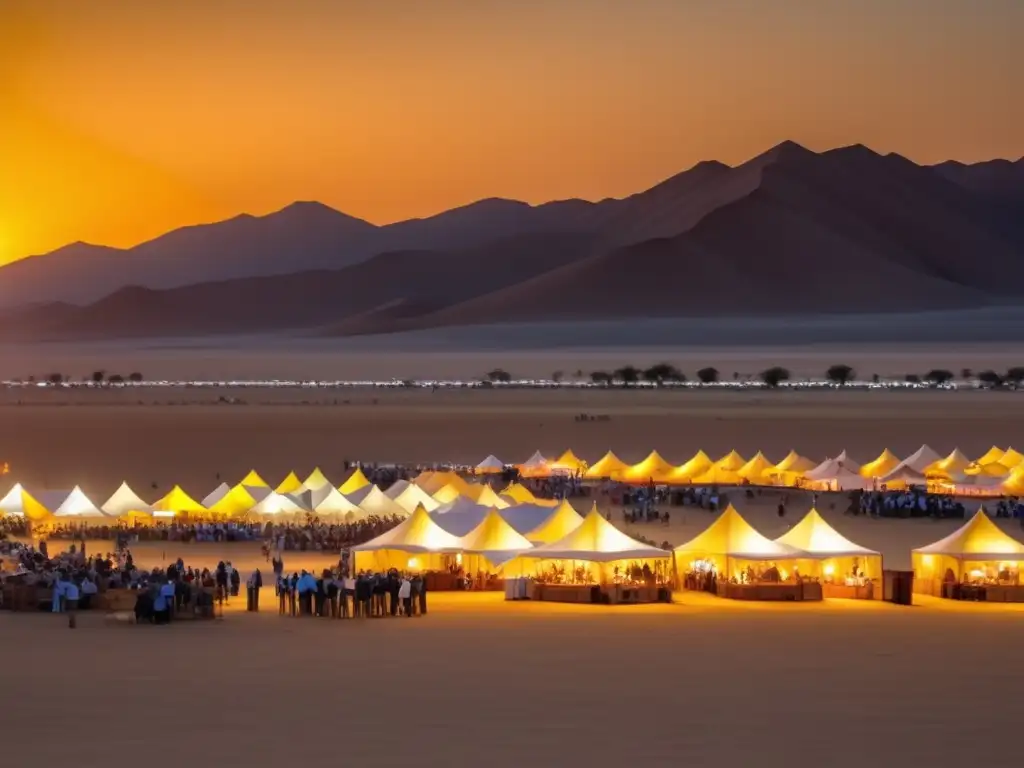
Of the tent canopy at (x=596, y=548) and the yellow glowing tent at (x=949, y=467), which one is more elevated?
the yellow glowing tent at (x=949, y=467)

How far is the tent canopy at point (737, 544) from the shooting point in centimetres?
2866

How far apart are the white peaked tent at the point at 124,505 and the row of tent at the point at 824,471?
47.8 feet

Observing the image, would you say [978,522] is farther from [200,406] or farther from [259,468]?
[200,406]

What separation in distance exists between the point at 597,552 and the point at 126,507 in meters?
14.6

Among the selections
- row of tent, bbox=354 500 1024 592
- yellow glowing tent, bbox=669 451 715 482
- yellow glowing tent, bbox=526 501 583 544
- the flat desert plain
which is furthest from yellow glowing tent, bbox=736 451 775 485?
row of tent, bbox=354 500 1024 592

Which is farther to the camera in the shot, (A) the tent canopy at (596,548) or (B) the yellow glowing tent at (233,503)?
(B) the yellow glowing tent at (233,503)

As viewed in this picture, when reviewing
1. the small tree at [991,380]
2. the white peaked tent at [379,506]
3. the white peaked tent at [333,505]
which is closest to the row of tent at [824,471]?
the white peaked tent at [379,506]

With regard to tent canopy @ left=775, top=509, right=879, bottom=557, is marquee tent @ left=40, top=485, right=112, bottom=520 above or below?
above

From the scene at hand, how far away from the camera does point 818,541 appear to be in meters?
29.0

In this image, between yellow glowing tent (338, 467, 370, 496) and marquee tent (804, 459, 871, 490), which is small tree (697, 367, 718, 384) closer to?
marquee tent (804, 459, 871, 490)

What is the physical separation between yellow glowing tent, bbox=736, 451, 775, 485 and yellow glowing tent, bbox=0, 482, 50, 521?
Answer: 1965 centimetres

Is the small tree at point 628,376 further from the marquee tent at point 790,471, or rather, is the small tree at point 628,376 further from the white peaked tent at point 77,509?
the white peaked tent at point 77,509

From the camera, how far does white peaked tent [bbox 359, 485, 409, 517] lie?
38894 millimetres

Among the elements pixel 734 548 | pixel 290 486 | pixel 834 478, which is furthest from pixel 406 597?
pixel 834 478
